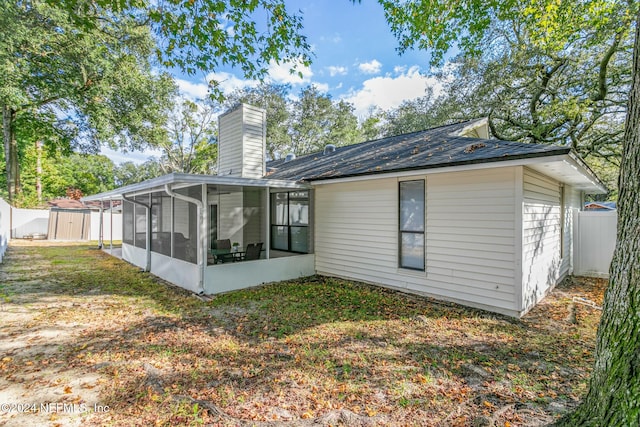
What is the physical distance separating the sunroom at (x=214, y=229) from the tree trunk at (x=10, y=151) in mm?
9650

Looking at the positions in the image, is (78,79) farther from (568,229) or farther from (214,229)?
(568,229)

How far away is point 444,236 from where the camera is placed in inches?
233

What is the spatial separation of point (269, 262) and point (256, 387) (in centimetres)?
456

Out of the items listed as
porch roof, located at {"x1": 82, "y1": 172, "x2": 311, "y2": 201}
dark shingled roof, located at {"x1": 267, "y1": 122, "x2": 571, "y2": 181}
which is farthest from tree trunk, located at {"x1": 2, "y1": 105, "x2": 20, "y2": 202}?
dark shingled roof, located at {"x1": 267, "y1": 122, "x2": 571, "y2": 181}

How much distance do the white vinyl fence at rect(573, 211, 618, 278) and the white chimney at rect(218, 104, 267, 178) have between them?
9937 mm

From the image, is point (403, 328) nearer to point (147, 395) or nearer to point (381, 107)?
point (147, 395)

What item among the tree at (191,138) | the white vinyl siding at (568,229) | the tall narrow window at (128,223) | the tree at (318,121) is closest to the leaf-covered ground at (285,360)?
the white vinyl siding at (568,229)

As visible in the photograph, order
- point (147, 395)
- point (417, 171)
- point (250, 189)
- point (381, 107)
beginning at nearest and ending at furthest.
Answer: point (147, 395) → point (417, 171) → point (250, 189) → point (381, 107)

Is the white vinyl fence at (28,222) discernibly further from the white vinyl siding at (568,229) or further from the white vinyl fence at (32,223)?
the white vinyl siding at (568,229)

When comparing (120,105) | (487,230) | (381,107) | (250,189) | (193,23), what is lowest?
(487,230)

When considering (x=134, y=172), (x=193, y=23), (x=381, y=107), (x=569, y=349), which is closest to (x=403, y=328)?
(x=569, y=349)

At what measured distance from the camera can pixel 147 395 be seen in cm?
291

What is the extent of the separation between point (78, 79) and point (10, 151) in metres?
7.16

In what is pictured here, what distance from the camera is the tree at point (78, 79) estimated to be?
10.6 meters
